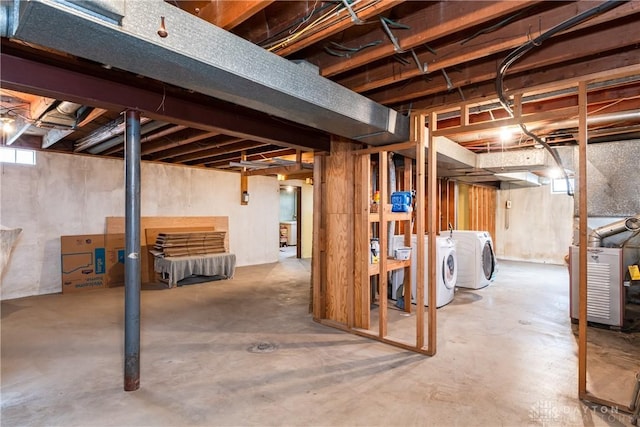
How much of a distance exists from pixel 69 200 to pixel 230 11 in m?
4.99

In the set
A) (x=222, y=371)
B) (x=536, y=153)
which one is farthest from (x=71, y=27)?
(x=536, y=153)

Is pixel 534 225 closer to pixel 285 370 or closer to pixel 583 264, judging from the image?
pixel 583 264

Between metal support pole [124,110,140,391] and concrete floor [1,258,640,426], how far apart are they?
0.17 m

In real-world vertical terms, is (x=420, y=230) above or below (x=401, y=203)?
below

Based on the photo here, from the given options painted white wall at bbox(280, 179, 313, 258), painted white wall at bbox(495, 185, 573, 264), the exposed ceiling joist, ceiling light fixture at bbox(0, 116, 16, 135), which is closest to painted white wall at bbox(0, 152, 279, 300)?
ceiling light fixture at bbox(0, 116, 16, 135)

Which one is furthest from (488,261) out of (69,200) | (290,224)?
(290,224)

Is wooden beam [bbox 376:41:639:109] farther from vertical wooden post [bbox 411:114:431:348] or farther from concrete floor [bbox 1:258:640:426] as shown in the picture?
concrete floor [bbox 1:258:640:426]

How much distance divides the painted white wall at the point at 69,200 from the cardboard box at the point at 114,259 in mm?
254

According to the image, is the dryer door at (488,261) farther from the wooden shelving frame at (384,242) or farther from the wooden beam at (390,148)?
the wooden beam at (390,148)

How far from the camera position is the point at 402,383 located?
93.9 inches

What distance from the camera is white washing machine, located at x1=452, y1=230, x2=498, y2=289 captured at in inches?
207

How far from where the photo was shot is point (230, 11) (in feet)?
5.64

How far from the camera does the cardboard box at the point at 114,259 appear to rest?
5.45 meters

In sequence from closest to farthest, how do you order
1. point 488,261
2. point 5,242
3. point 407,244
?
1. point 5,242
2. point 407,244
3. point 488,261
